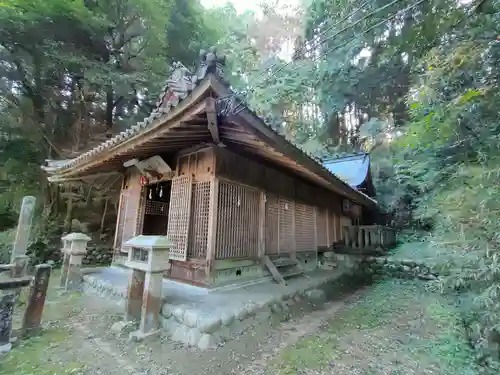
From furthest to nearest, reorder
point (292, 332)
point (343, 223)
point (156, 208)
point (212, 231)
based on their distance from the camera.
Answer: point (343, 223)
point (156, 208)
point (212, 231)
point (292, 332)

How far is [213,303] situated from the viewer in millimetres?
4008

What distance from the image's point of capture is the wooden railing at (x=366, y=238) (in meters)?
10.2

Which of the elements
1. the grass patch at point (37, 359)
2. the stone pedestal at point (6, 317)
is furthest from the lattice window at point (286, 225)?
the stone pedestal at point (6, 317)

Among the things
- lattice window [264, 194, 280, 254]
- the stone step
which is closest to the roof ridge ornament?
lattice window [264, 194, 280, 254]

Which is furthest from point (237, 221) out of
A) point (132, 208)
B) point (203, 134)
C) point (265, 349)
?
point (132, 208)

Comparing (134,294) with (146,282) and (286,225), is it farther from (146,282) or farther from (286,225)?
(286,225)

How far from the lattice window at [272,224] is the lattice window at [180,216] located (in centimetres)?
200

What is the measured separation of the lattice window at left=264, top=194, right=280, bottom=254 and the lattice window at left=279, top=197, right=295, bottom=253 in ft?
0.59

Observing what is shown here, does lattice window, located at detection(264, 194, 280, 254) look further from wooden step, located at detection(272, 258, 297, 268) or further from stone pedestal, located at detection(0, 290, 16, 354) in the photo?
stone pedestal, located at detection(0, 290, 16, 354)

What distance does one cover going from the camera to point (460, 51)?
12.0 feet

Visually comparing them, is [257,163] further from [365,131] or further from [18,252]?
[365,131]

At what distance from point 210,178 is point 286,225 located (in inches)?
118

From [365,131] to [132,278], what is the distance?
1436cm

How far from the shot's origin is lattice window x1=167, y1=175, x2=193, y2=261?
5168 mm
